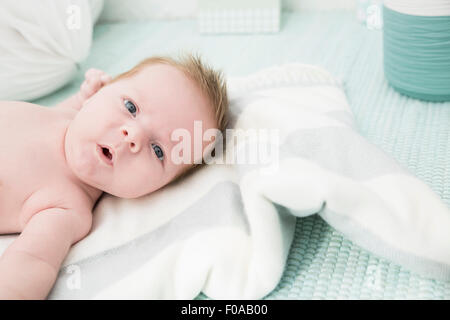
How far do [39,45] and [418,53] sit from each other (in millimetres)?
847

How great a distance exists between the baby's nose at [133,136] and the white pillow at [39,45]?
539 mm

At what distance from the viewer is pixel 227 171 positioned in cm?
85

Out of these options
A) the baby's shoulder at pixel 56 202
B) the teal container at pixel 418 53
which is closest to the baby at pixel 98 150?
the baby's shoulder at pixel 56 202

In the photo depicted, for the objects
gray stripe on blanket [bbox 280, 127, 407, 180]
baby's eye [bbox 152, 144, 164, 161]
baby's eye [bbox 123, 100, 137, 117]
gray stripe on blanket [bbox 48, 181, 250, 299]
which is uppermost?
baby's eye [bbox 123, 100, 137, 117]

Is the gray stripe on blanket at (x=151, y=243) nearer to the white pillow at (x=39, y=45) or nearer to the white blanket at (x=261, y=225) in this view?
the white blanket at (x=261, y=225)

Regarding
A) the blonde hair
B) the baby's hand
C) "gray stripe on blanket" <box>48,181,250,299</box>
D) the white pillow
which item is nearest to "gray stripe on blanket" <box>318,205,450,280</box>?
"gray stripe on blanket" <box>48,181,250,299</box>

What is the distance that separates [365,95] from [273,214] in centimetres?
63

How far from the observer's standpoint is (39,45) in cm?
123

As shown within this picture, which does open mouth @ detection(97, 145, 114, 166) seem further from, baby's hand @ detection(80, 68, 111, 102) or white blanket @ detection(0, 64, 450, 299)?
baby's hand @ detection(80, 68, 111, 102)

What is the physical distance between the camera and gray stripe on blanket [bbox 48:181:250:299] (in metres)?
0.68

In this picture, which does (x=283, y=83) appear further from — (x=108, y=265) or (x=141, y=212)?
(x=108, y=265)

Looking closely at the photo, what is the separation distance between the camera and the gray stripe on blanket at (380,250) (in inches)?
26.4

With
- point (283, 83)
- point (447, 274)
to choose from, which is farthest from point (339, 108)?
point (447, 274)
